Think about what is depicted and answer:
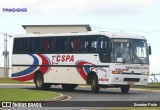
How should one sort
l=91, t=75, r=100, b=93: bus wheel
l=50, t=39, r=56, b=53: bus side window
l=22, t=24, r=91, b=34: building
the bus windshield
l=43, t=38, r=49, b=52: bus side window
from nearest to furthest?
the bus windshield
l=91, t=75, r=100, b=93: bus wheel
l=50, t=39, r=56, b=53: bus side window
l=43, t=38, r=49, b=52: bus side window
l=22, t=24, r=91, b=34: building

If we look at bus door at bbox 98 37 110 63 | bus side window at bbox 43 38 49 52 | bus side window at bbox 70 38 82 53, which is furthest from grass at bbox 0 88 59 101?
bus side window at bbox 43 38 49 52

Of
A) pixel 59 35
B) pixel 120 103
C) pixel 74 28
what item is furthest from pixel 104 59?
pixel 74 28

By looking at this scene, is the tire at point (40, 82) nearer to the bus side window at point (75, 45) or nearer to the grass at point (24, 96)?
the bus side window at point (75, 45)

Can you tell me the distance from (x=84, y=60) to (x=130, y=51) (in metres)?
2.78

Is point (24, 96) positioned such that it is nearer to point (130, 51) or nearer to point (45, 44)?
point (130, 51)

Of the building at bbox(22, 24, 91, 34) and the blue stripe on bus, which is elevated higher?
the building at bbox(22, 24, 91, 34)

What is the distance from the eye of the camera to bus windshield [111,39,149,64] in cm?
3256

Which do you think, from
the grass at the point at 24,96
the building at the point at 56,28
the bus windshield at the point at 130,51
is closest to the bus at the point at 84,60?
the bus windshield at the point at 130,51

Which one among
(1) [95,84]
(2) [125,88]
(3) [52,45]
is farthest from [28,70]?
(2) [125,88]

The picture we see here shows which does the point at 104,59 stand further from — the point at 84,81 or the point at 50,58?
the point at 50,58

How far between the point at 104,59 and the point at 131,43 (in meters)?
1.80

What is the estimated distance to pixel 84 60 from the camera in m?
34.1

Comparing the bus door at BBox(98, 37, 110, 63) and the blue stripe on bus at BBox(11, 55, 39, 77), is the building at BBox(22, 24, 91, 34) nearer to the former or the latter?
the blue stripe on bus at BBox(11, 55, 39, 77)

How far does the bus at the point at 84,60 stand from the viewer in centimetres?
3266
